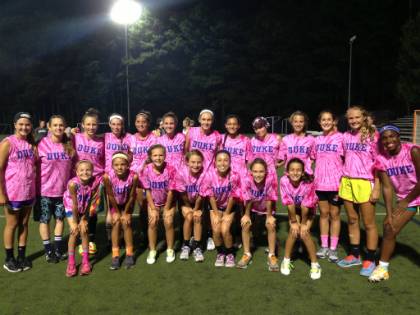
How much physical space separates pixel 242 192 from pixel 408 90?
27.9 metres

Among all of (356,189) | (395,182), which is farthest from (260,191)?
(395,182)

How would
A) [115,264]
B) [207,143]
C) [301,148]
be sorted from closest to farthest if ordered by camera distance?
[115,264]
[301,148]
[207,143]

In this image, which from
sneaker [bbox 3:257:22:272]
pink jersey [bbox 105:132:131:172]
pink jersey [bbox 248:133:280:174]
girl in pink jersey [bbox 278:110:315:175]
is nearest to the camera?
sneaker [bbox 3:257:22:272]

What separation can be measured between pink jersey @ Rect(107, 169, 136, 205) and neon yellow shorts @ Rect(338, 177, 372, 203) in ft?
8.76

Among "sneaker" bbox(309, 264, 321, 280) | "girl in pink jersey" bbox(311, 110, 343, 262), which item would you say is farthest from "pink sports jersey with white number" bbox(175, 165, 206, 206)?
"sneaker" bbox(309, 264, 321, 280)

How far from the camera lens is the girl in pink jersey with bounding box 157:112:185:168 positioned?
18.2 ft

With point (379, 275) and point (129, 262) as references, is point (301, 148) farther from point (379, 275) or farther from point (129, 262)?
point (129, 262)

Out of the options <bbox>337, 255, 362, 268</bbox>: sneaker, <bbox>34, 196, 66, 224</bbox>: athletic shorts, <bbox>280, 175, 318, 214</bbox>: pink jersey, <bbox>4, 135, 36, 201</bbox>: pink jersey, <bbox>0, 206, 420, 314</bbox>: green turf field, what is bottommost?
<bbox>0, 206, 420, 314</bbox>: green turf field

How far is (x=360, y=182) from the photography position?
4.50 meters

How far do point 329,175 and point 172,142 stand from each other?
2.30 m

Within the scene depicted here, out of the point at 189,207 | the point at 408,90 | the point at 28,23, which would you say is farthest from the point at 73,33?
the point at 189,207

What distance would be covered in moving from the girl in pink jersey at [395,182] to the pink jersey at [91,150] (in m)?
3.59

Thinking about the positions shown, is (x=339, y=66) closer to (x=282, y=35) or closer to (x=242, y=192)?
(x=282, y=35)

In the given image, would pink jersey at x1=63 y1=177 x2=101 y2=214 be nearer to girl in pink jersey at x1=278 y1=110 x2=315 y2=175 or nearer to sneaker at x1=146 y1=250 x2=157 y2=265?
sneaker at x1=146 y1=250 x2=157 y2=265
